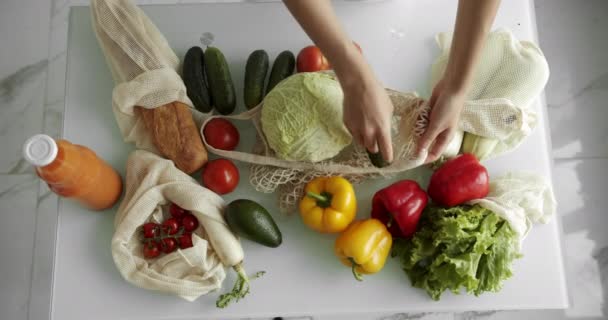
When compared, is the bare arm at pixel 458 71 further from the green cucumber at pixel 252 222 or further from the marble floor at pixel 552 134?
the marble floor at pixel 552 134

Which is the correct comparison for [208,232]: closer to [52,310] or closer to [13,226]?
[52,310]

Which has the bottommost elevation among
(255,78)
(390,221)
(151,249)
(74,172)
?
(390,221)

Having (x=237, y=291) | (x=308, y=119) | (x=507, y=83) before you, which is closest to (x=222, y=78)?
(x=308, y=119)

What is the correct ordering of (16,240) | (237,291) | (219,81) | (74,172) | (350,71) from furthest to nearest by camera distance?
(16,240) < (219,81) < (237,291) < (74,172) < (350,71)

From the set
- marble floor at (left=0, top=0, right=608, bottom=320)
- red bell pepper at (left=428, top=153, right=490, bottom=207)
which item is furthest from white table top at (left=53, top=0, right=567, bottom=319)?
marble floor at (left=0, top=0, right=608, bottom=320)

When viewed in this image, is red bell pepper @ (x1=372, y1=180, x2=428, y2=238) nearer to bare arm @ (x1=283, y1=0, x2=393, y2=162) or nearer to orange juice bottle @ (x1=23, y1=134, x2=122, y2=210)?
bare arm @ (x1=283, y1=0, x2=393, y2=162)

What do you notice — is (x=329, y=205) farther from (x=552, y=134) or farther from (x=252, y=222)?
(x=552, y=134)

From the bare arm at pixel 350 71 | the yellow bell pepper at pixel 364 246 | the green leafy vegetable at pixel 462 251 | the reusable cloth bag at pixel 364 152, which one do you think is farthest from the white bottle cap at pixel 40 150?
the green leafy vegetable at pixel 462 251

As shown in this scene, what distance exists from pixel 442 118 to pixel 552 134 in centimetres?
110

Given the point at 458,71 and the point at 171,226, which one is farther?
the point at 171,226

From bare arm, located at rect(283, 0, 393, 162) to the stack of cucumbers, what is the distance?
0.99ft

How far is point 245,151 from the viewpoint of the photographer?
1.12m

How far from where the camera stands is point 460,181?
3.21 ft

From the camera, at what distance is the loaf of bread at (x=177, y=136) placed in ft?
3.43
